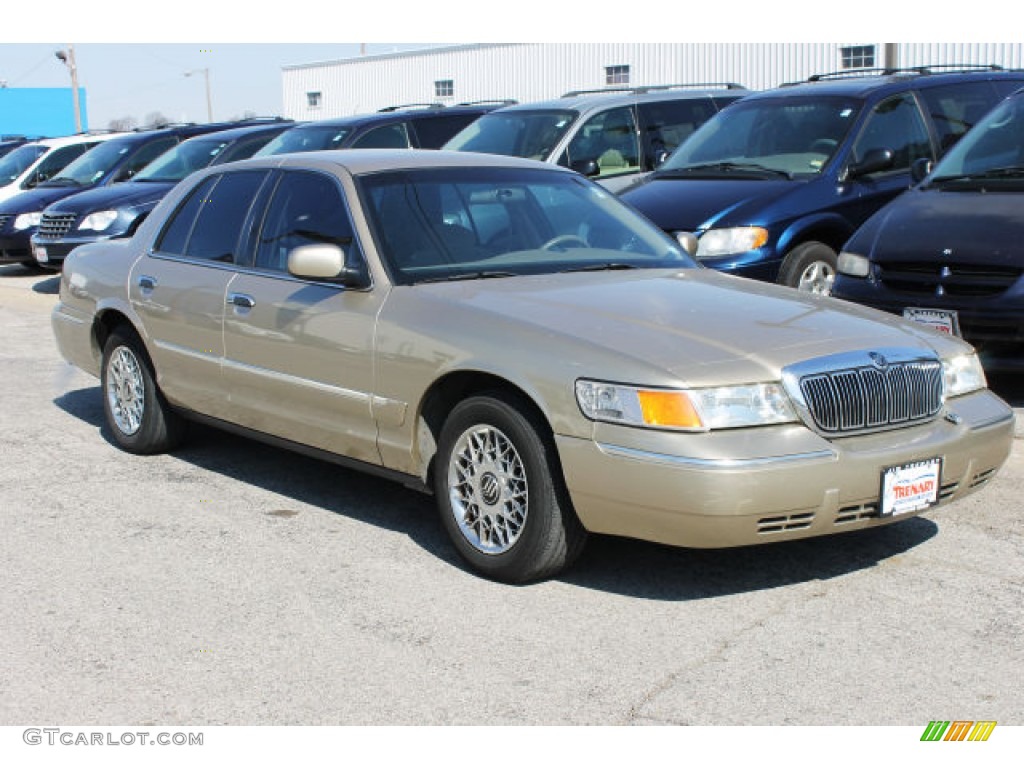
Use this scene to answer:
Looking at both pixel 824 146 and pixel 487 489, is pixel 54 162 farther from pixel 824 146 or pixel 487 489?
pixel 487 489

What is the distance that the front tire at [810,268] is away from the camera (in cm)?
962

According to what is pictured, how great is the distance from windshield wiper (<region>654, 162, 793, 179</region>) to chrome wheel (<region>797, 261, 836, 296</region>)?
683mm

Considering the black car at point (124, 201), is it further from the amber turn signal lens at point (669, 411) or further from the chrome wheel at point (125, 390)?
the amber turn signal lens at point (669, 411)

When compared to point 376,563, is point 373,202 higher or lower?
higher

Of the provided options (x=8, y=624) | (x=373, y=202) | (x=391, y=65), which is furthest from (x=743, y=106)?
(x=391, y=65)

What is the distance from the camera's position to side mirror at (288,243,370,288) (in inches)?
223

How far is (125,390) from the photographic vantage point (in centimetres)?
746

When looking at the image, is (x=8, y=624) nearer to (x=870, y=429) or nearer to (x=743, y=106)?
Answer: (x=870, y=429)

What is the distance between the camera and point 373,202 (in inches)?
237

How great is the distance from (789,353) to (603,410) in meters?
0.69

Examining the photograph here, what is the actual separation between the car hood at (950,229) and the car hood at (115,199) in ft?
30.7

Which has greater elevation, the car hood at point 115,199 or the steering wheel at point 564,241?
the steering wheel at point 564,241

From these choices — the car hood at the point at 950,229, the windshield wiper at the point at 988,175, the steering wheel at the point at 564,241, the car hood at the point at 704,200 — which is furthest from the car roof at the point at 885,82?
the steering wheel at the point at 564,241
